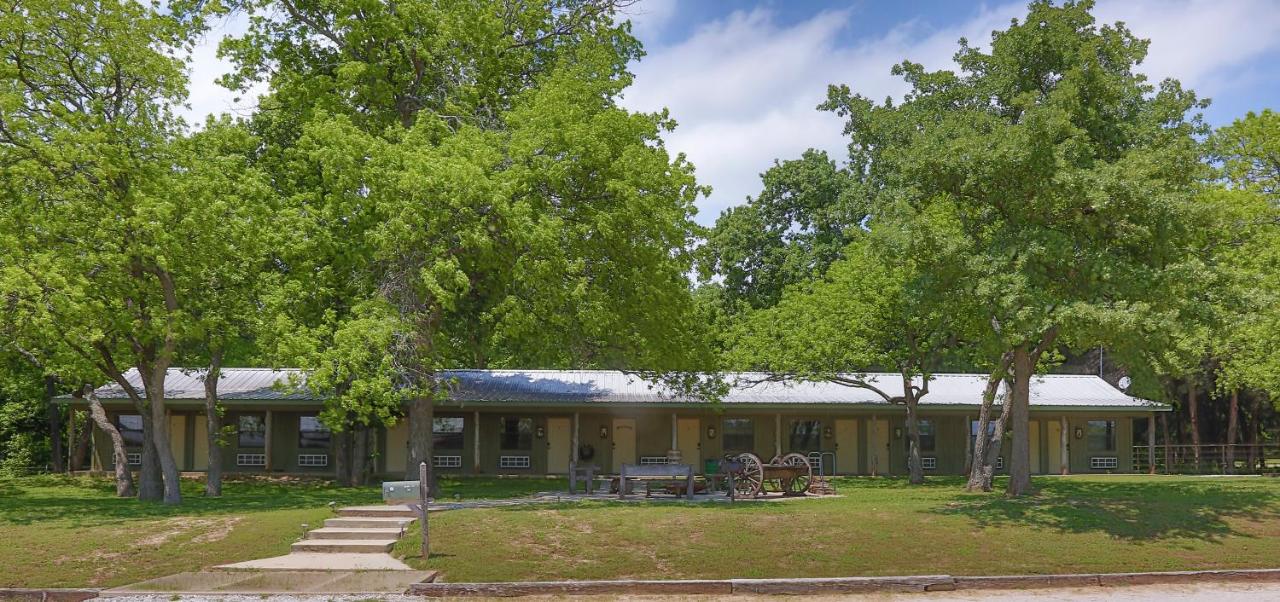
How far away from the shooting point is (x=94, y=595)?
43.1 feet

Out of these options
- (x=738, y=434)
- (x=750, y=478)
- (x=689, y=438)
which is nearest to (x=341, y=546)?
(x=750, y=478)

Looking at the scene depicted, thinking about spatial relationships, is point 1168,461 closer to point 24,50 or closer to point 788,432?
point 788,432

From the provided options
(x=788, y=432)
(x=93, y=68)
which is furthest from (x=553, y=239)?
(x=788, y=432)

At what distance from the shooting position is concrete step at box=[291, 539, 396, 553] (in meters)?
15.9

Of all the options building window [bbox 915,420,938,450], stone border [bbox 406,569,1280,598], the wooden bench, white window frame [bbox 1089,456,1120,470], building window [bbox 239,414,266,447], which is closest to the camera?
stone border [bbox 406,569,1280,598]

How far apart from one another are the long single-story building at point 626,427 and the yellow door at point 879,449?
48 millimetres

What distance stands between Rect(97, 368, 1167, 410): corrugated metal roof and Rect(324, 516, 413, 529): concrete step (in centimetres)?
1305

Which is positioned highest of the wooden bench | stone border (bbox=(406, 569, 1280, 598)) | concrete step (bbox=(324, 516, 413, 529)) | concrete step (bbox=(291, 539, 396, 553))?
the wooden bench

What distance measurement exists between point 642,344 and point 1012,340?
885cm

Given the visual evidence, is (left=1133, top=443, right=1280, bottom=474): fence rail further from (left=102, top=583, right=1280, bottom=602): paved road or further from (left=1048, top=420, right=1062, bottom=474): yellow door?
(left=102, top=583, right=1280, bottom=602): paved road

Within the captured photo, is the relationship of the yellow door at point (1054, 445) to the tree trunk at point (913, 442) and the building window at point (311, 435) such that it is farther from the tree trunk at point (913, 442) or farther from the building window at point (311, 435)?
the building window at point (311, 435)

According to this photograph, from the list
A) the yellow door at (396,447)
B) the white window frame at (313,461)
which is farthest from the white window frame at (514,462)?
the white window frame at (313,461)

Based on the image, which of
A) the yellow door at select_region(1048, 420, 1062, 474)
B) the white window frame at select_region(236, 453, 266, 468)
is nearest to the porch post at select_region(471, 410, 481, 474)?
the white window frame at select_region(236, 453, 266, 468)

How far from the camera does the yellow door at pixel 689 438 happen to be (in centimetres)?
3388
